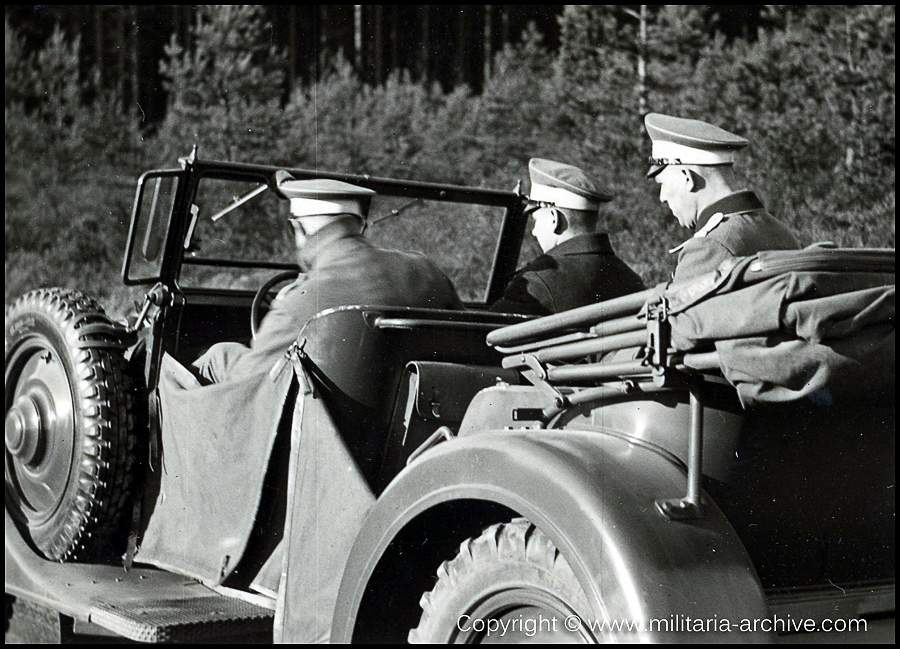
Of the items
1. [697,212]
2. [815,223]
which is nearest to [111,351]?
[697,212]

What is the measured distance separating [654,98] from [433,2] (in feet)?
35.6

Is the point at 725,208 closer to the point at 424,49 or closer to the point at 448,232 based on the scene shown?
the point at 448,232

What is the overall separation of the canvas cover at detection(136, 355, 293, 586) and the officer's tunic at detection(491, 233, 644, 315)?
90 cm

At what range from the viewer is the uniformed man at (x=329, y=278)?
134 inches

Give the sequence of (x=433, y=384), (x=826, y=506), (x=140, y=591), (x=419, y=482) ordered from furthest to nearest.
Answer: (x=140, y=591) < (x=433, y=384) < (x=419, y=482) < (x=826, y=506)

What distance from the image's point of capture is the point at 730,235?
2.54m

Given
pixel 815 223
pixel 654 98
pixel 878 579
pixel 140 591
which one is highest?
pixel 654 98

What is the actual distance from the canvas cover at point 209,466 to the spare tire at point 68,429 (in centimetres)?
16

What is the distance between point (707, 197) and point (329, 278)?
49.6 inches

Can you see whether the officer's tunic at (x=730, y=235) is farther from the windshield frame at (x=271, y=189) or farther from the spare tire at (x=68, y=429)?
the spare tire at (x=68, y=429)

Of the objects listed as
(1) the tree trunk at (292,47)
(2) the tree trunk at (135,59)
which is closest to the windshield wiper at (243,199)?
(1) the tree trunk at (292,47)

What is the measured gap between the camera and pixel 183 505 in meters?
3.59

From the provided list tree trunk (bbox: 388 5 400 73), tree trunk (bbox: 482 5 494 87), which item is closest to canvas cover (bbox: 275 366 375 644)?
tree trunk (bbox: 482 5 494 87)

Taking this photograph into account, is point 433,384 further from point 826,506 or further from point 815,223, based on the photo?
point 815,223
